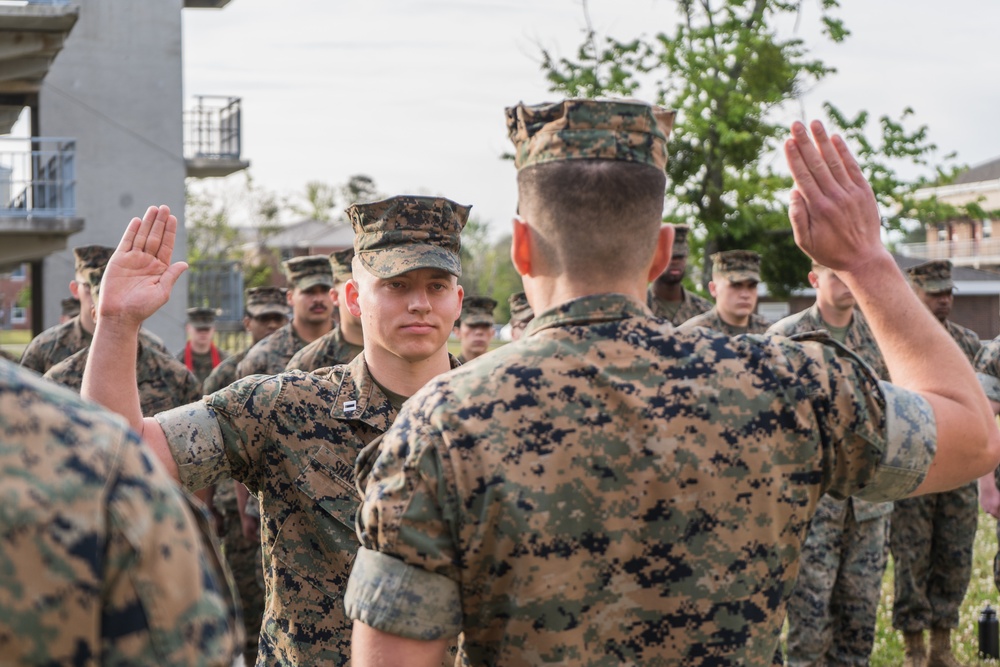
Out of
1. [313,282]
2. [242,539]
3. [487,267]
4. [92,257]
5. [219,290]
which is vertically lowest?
[487,267]

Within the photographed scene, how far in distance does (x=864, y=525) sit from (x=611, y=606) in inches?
198

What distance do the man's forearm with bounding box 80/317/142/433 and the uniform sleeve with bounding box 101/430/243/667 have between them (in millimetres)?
1765

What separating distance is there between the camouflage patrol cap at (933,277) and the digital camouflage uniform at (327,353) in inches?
175

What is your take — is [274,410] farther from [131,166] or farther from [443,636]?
[131,166]

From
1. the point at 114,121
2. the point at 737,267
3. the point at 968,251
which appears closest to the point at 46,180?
the point at 114,121

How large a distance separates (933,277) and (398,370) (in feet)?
21.4

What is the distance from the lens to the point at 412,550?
2.09m

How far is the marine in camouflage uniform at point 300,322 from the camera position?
26.4 ft

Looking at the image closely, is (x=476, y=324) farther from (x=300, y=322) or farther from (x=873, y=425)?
(x=873, y=425)

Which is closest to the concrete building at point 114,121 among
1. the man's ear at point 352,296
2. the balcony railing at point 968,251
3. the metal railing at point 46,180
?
the metal railing at point 46,180

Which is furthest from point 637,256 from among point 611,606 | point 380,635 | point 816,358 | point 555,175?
point 380,635

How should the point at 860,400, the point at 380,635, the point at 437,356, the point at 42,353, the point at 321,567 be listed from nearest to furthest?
the point at 380,635 < the point at 860,400 < the point at 321,567 < the point at 437,356 < the point at 42,353

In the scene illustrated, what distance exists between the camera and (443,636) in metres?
2.12

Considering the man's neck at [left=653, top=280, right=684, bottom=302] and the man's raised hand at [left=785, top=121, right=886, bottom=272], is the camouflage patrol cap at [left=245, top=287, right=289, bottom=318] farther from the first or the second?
the man's raised hand at [left=785, top=121, right=886, bottom=272]
